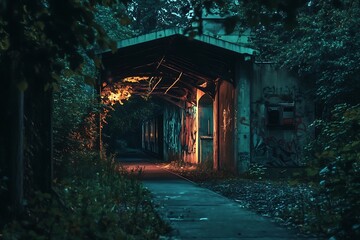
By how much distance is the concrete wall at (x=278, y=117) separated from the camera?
18.4 metres

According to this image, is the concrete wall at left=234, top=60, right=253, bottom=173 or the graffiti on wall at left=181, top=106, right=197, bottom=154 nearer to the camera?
the concrete wall at left=234, top=60, right=253, bottom=173

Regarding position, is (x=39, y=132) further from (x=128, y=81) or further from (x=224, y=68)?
(x=128, y=81)

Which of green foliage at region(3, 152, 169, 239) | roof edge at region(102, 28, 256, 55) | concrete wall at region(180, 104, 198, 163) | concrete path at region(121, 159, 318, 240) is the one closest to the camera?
green foliage at region(3, 152, 169, 239)

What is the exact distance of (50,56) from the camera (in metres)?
4.12

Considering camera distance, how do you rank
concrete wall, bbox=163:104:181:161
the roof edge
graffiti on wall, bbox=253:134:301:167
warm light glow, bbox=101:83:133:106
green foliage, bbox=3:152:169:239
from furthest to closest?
concrete wall, bbox=163:104:181:161 < warm light glow, bbox=101:83:133:106 < graffiti on wall, bbox=253:134:301:167 < the roof edge < green foliage, bbox=3:152:169:239

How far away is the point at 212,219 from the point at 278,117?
10.5 meters

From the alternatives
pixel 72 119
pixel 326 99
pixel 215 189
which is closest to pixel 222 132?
pixel 326 99

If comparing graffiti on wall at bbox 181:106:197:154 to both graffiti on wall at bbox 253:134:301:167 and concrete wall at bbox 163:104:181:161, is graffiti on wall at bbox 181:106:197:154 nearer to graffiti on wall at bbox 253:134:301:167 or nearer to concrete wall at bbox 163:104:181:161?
concrete wall at bbox 163:104:181:161

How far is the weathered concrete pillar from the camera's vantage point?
59.7ft

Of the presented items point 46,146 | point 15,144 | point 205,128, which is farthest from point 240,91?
point 15,144

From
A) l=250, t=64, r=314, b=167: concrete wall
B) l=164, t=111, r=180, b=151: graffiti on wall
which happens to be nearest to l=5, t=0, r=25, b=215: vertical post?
l=250, t=64, r=314, b=167: concrete wall

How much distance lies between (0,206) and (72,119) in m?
6.66

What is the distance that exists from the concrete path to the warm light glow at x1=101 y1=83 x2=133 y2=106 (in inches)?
374

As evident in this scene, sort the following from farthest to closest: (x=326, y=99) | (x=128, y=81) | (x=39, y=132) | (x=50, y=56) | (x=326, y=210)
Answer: (x=128, y=81) < (x=326, y=99) < (x=326, y=210) < (x=39, y=132) < (x=50, y=56)
